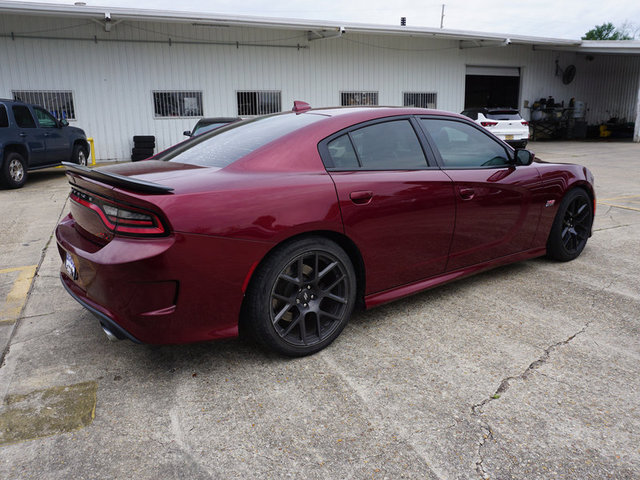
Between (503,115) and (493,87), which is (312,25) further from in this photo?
(493,87)

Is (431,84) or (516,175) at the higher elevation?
(431,84)

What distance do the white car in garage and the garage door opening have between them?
5.26 m

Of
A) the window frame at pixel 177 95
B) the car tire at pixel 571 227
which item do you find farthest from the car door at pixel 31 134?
the car tire at pixel 571 227

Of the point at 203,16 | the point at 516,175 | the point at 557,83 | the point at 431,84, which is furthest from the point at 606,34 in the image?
the point at 516,175

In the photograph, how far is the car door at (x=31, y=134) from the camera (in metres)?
10.4

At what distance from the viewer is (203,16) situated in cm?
1441

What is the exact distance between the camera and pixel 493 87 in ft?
82.9

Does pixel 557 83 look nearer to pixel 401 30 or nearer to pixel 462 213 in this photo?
pixel 401 30

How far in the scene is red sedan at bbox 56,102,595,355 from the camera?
8.04ft

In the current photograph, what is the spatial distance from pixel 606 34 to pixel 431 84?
67.1 meters

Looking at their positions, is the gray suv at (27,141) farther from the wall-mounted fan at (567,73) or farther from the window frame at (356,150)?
the wall-mounted fan at (567,73)

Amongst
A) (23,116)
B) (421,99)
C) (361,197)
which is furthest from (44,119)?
(421,99)

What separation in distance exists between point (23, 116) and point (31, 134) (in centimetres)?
40

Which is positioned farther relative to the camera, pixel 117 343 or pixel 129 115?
pixel 129 115
